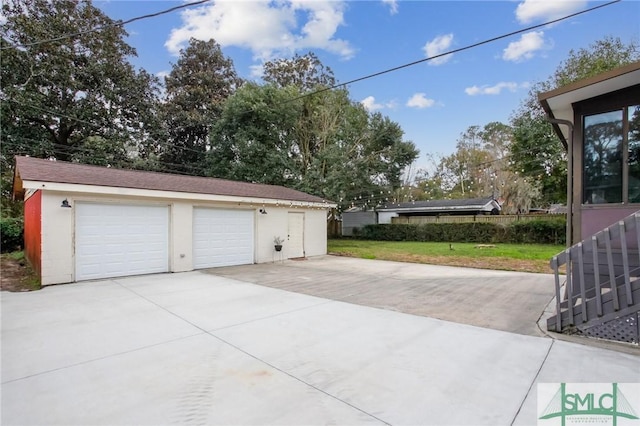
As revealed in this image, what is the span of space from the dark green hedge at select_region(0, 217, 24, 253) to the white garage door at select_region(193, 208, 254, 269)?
10010mm

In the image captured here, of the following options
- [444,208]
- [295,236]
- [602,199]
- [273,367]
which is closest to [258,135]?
[295,236]

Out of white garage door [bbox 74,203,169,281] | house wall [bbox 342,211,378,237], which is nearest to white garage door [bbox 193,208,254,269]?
white garage door [bbox 74,203,169,281]

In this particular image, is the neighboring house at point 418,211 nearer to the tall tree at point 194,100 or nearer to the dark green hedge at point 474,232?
the dark green hedge at point 474,232

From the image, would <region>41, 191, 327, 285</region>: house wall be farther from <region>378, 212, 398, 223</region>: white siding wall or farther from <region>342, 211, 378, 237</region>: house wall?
<region>378, 212, 398, 223</region>: white siding wall

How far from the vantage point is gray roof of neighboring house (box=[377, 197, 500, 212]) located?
70.8 feet

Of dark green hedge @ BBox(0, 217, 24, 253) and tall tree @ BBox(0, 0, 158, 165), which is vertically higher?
tall tree @ BBox(0, 0, 158, 165)

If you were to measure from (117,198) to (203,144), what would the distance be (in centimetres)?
1712

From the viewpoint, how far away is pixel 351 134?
18.6m

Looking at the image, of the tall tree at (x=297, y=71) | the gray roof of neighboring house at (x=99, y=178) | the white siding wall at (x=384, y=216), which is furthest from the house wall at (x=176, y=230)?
the tall tree at (x=297, y=71)

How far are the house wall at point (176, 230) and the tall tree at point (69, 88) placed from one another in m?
12.3

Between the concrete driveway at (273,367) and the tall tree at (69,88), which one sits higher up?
the tall tree at (69,88)

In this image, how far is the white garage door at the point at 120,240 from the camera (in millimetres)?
7422

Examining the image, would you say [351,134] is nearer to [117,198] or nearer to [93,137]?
[117,198]

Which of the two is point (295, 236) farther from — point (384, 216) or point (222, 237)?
point (384, 216)
